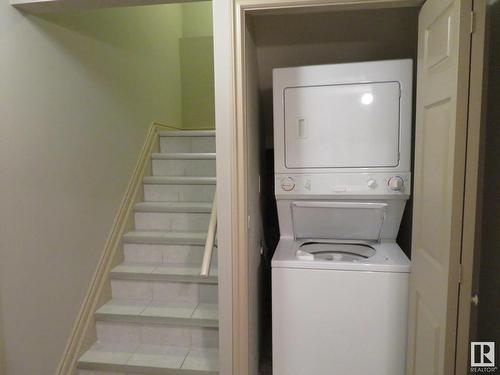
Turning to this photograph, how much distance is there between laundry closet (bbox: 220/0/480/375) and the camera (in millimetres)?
1173

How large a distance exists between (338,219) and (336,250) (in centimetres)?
19

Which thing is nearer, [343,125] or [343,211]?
[343,125]

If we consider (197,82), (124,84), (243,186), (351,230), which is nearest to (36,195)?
(243,186)

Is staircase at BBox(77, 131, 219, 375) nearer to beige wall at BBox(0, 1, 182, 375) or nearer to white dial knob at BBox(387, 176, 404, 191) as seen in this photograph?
beige wall at BBox(0, 1, 182, 375)

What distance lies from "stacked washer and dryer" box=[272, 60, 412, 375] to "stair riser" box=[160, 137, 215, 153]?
1570 mm

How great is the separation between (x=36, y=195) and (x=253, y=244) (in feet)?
3.81

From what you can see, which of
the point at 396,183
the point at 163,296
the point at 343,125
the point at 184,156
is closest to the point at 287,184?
the point at 343,125

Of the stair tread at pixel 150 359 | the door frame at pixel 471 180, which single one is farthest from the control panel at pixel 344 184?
the stair tread at pixel 150 359

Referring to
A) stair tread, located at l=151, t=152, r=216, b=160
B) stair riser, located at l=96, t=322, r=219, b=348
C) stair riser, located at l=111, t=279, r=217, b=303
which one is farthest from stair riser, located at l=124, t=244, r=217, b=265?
stair tread, located at l=151, t=152, r=216, b=160

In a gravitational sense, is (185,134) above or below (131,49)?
below

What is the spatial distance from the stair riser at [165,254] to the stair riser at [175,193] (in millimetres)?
509

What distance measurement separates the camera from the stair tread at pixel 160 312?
2.20 meters

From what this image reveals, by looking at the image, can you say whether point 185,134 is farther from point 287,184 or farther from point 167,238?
point 287,184

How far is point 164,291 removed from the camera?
2.43 m
